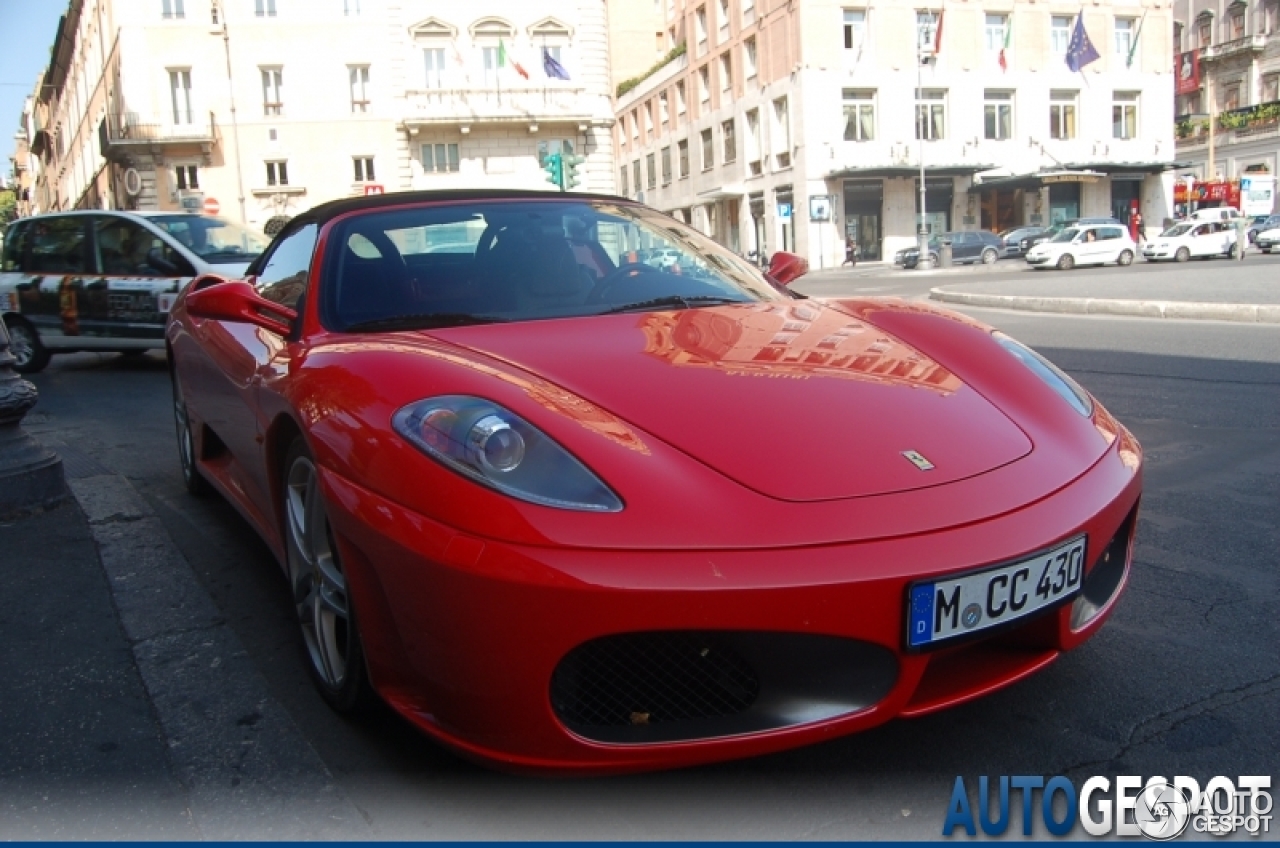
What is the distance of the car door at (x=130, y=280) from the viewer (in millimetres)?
9602

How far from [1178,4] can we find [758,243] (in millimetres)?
38102

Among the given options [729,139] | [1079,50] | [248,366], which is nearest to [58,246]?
[248,366]

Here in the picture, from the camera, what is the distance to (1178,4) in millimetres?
65250

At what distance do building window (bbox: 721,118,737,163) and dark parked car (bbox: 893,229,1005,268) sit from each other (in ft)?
41.9

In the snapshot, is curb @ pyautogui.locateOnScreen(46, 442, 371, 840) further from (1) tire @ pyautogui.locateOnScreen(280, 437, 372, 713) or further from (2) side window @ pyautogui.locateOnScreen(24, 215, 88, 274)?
(2) side window @ pyautogui.locateOnScreen(24, 215, 88, 274)

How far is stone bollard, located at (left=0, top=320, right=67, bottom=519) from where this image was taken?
4.23 meters

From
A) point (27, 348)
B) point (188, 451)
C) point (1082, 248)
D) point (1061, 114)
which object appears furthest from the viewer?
point (1061, 114)

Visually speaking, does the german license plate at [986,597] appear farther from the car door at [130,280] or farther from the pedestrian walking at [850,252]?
the pedestrian walking at [850,252]

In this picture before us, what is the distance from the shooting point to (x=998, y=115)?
4384 centimetres

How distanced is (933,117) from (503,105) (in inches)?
678

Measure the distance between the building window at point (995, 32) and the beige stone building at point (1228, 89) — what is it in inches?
504

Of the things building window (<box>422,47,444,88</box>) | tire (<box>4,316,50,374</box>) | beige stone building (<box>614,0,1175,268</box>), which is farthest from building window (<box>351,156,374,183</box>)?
tire (<box>4,316,50,374</box>)

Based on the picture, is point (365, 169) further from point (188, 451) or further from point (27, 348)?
point (188, 451)

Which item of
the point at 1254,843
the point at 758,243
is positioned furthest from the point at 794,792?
the point at 758,243
